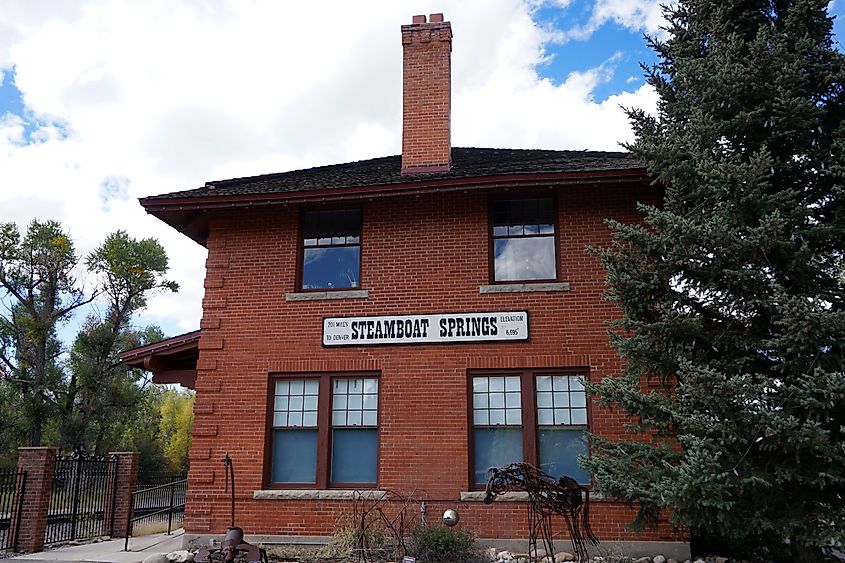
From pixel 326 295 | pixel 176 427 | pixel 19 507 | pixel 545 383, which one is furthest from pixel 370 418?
pixel 176 427

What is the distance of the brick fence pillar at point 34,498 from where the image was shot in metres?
12.9

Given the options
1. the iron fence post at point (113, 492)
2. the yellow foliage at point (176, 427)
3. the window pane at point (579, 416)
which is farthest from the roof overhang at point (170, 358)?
the yellow foliage at point (176, 427)

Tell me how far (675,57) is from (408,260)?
206 inches

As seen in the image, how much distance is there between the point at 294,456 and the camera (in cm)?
1159

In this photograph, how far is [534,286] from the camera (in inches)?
454

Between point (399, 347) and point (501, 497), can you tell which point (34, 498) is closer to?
point (399, 347)

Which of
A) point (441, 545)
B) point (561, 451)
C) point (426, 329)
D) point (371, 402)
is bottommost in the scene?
point (441, 545)

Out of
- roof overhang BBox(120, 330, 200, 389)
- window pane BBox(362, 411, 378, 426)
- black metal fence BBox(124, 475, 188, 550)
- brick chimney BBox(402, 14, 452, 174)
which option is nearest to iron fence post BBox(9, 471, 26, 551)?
roof overhang BBox(120, 330, 200, 389)

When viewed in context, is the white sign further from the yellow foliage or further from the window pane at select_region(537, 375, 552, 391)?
the yellow foliage

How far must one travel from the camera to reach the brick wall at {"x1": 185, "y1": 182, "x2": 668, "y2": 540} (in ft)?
36.3

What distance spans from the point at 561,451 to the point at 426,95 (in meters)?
7.18

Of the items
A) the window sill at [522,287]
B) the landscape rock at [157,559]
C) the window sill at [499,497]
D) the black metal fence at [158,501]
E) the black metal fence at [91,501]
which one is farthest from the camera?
the black metal fence at [158,501]

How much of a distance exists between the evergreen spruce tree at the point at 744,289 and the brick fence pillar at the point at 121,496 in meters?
11.4

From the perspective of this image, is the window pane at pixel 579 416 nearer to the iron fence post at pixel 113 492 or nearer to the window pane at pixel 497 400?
the window pane at pixel 497 400
